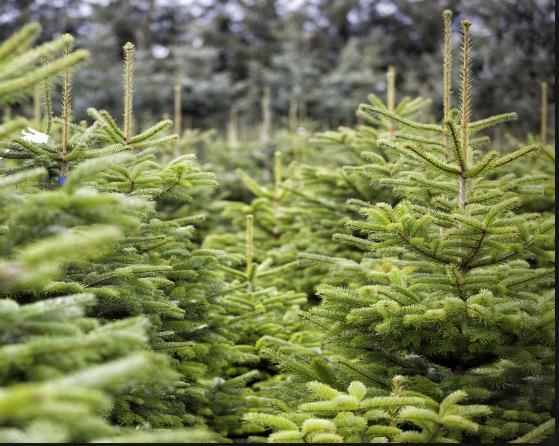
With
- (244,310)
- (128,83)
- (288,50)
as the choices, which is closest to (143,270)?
(128,83)

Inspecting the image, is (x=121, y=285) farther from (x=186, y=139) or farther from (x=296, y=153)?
(x=296, y=153)

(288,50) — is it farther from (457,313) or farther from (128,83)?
(457,313)

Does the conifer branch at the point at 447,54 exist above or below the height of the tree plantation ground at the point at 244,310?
above

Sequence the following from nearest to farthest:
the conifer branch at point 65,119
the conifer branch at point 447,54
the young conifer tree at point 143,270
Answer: the young conifer tree at point 143,270 → the conifer branch at point 447,54 → the conifer branch at point 65,119

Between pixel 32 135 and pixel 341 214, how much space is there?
3.17 metres

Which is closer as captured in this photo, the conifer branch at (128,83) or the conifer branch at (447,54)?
the conifer branch at (447,54)

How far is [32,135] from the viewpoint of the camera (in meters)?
3.23

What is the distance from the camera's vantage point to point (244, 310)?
4477 mm

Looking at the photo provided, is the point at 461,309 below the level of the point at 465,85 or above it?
below

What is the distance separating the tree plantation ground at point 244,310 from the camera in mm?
1713

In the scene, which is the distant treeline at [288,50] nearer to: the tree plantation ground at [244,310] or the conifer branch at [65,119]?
the tree plantation ground at [244,310]

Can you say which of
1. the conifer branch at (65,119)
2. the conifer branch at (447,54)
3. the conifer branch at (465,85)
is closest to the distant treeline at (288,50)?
the conifer branch at (447,54)

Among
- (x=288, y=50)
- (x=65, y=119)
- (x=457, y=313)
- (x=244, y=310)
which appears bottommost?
(x=244, y=310)

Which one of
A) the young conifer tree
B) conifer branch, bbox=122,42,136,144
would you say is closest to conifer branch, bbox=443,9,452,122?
the young conifer tree
